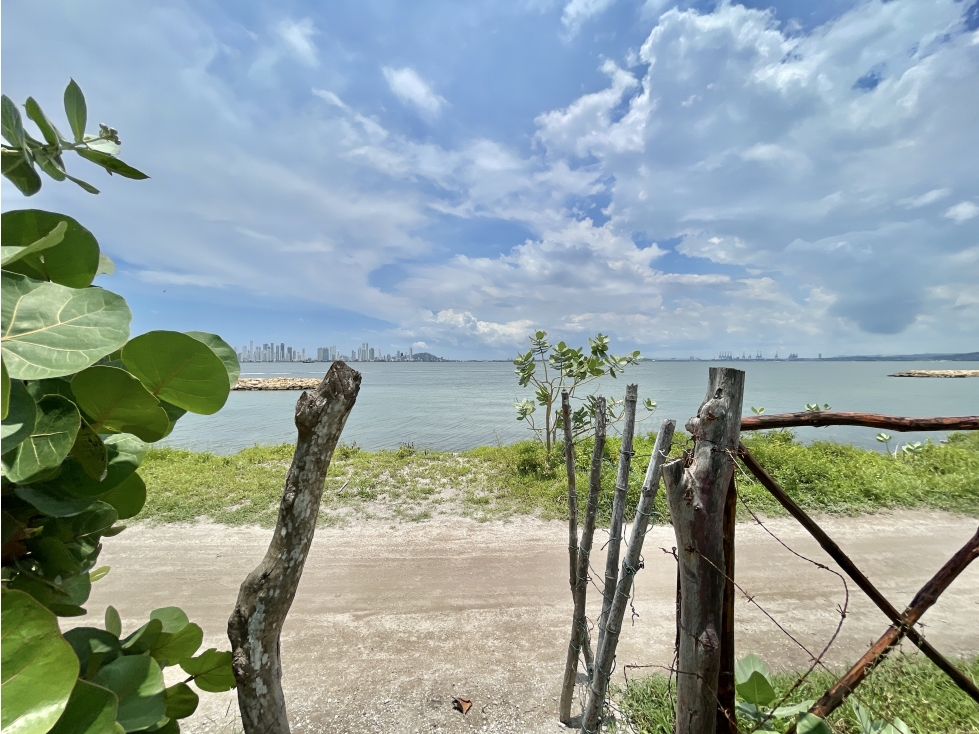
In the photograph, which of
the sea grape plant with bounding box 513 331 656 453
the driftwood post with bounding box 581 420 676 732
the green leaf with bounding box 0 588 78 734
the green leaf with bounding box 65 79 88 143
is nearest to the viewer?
the green leaf with bounding box 0 588 78 734

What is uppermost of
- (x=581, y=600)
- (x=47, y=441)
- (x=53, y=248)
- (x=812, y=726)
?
(x=53, y=248)

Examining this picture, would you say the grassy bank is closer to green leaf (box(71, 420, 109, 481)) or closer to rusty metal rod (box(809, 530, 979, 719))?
rusty metal rod (box(809, 530, 979, 719))

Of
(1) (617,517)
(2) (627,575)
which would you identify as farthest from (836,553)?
(1) (617,517)

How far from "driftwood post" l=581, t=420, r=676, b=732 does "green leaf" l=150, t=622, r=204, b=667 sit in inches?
60.2

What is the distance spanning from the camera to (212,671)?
2.14ft

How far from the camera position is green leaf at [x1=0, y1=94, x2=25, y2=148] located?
16.2 inches

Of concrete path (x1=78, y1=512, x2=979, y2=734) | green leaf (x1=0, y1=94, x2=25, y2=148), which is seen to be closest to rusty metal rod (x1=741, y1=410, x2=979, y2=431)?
green leaf (x1=0, y1=94, x2=25, y2=148)

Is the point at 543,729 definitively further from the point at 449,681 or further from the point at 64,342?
the point at 64,342

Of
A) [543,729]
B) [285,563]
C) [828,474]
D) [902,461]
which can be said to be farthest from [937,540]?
[285,563]

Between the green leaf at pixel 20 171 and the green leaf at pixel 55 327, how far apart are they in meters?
0.25

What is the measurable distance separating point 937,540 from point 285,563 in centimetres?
660

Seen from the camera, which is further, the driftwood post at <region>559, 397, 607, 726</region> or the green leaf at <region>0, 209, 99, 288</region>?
the driftwood post at <region>559, 397, 607, 726</region>

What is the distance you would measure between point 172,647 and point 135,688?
14cm

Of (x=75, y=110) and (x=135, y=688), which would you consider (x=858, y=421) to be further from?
(x=75, y=110)
